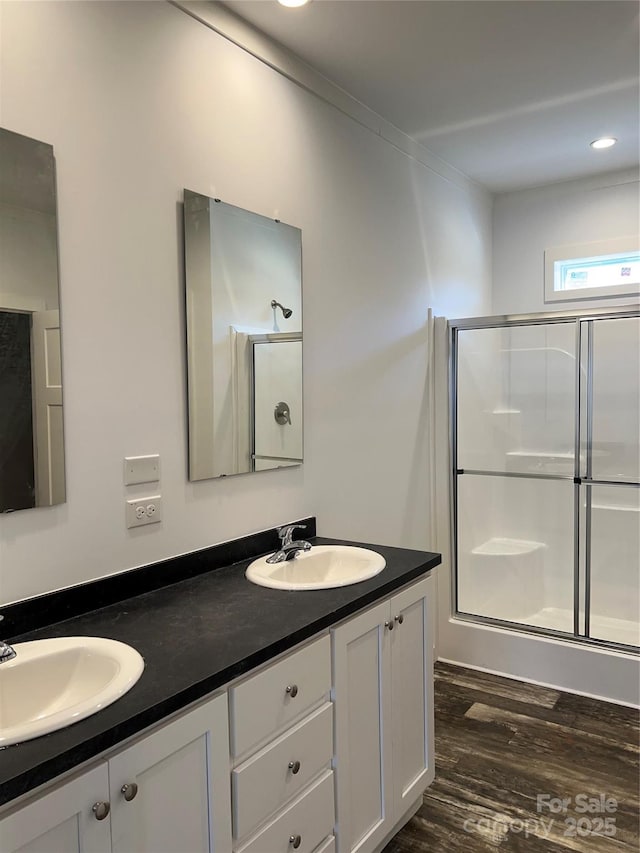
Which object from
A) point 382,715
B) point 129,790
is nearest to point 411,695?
point 382,715

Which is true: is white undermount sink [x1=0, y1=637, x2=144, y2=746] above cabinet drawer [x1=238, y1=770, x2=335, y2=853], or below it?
above

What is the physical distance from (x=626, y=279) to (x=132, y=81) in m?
3.17

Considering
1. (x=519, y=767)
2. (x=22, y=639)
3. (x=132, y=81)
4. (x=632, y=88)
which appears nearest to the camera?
(x=22, y=639)

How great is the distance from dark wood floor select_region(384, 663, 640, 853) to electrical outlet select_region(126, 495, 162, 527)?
132cm

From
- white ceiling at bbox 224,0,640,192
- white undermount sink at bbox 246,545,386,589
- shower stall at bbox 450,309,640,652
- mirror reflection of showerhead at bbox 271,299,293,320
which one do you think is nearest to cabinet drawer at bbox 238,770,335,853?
white undermount sink at bbox 246,545,386,589

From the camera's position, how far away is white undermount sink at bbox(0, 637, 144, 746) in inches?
51.2

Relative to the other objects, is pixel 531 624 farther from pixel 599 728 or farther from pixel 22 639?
pixel 22 639

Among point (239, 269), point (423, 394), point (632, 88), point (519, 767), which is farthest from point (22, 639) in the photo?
point (632, 88)

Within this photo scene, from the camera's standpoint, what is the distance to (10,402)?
150 centimetres

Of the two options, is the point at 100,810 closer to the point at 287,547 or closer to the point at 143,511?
the point at 143,511

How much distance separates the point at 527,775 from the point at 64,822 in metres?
1.92

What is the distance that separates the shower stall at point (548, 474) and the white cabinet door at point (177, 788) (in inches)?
91.5

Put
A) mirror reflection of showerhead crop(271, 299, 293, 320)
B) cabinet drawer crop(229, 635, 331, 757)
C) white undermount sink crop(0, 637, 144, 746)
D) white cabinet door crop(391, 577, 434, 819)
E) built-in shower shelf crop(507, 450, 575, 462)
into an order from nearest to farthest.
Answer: white undermount sink crop(0, 637, 144, 746) < cabinet drawer crop(229, 635, 331, 757) < white cabinet door crop(391, 577, 434, 819) < mirror reflection of showerhead crop(271, 299, 293, 320) < built-in shower shelf crop(507, 450, 575, 462)

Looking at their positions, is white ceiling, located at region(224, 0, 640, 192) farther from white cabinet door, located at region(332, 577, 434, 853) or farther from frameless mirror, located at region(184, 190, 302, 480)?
white cabinet door, located at region(332, 577, 434, 853)
